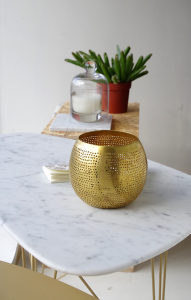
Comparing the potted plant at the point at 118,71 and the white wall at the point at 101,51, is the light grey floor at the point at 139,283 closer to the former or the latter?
the potted plant at the point at 118,71

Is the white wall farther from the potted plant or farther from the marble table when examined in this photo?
the marble table

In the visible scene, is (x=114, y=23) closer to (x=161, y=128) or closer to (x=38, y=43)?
(x=38, y=43)

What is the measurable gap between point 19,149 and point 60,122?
0.56 meters

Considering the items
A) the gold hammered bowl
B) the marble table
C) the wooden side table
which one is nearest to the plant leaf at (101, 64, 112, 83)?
the wooden side table

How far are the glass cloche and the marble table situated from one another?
67 cm

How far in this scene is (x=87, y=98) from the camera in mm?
1315

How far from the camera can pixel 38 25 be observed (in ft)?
7.50

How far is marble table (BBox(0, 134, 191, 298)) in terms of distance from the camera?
42 cm

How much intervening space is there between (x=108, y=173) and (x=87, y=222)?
3.2 inches

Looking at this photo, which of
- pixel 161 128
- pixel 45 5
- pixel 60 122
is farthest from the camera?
pixel 161 128

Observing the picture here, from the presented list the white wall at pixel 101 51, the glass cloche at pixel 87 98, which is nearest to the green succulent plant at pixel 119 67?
the glass cloche at pixel 87 98

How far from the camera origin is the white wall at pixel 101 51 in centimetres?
222

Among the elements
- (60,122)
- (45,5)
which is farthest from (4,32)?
(60,122)

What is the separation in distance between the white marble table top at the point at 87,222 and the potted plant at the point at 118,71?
2.84 ft
